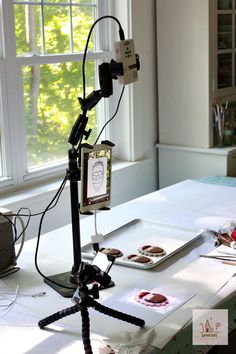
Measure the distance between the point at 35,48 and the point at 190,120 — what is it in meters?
1.02

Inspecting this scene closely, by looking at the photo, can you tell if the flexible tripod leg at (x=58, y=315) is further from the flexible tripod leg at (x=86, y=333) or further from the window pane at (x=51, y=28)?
the window pane at (x=51, y=28)

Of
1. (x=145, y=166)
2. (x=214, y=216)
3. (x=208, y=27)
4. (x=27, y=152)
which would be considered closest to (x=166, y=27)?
(x=208, y=27)

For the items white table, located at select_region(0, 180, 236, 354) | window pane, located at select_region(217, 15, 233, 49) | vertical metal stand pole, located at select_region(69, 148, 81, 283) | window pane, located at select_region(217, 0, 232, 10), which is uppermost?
window pane, located at select_region(217, 0, 232, 10)

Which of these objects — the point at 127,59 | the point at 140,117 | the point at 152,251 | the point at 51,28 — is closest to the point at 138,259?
the point at 152,251

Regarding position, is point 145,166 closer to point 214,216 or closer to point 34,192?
point 34,192

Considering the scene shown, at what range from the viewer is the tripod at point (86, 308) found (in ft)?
4.07

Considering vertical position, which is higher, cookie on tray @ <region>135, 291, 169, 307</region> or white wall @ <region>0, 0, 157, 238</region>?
white wall @ <region>0, 0, 157, 238</region>

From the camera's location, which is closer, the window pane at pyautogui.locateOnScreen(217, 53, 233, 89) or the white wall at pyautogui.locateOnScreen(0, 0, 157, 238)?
the white wall at pyautogui.locateOnScreen(0, 0, 157, 238)

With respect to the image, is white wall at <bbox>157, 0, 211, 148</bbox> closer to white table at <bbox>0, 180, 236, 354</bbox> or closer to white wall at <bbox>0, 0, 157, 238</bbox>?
white wall at <bbox>0, 0, 157, 238</bbox>

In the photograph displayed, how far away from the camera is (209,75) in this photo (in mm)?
3125

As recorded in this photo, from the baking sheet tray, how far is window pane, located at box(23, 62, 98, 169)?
91 cm

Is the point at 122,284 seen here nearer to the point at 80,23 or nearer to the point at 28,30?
the point at 28,30

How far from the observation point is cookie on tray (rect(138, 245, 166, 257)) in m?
1.80

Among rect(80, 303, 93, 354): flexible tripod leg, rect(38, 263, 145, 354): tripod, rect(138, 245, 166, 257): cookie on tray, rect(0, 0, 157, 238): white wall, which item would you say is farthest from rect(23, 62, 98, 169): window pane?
rect(80, 303, 93, 354): flexible tripod leg
